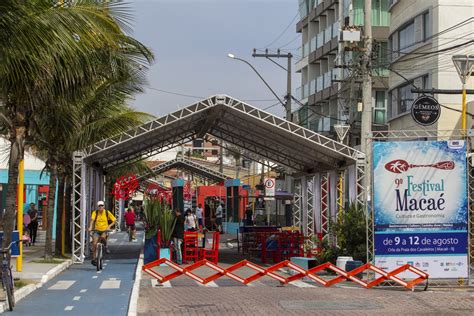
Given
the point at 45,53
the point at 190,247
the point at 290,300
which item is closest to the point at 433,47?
the point at 190,247

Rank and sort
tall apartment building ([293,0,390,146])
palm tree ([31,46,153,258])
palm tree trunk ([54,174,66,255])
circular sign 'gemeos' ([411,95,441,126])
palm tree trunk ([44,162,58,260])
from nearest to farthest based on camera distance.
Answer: palm tree ([31,46,153,258]) < palm tree trunk ([44,162,58,260]) < circular sign 'gemeos' ([411,95,441,126]) < palm tree trunk ([54,174,66,255]) < tall apartment building ([293,0,390,146])

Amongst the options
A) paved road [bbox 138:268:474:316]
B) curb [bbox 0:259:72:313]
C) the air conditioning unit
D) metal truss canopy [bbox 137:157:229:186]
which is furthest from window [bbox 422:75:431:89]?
metal truss canopy [bbox 137:157:229:186]

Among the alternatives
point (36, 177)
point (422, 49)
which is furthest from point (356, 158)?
point (36, 177)

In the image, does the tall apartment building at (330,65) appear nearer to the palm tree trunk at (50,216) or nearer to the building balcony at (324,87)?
the building balcony at (324,87)

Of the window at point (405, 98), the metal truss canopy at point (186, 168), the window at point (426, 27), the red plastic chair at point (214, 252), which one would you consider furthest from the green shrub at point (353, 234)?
the metal truss canopy at point (186, 168)

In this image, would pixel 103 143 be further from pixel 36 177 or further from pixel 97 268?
pixel 36 177

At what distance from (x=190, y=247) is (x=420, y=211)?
10.8m

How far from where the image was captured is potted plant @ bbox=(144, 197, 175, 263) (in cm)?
2619

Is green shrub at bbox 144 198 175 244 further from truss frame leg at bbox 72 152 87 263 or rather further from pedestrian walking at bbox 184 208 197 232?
pedestrian walking at bbox 184 208 197 232

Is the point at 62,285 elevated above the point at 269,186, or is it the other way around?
the point at 269,186

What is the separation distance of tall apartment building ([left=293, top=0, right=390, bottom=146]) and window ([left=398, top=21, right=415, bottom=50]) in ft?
12.2

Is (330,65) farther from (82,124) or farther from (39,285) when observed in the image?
(39,285)

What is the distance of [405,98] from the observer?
132 ft

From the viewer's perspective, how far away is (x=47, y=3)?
48.3ft
